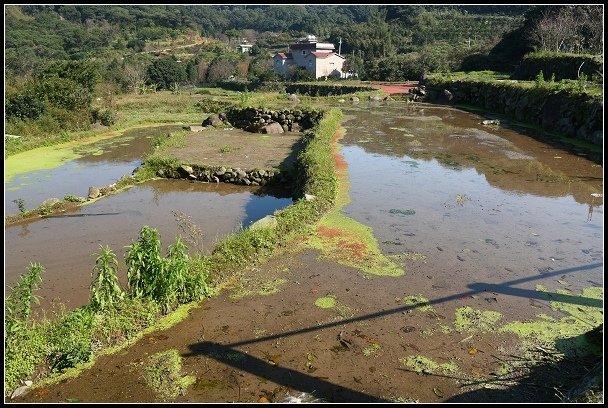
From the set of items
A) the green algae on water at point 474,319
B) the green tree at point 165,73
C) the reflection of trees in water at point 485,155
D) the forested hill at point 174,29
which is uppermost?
the forested hill at point 174,29

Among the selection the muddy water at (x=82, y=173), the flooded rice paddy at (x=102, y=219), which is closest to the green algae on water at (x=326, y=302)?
the flooded rice paddy at (x=102, y=219)

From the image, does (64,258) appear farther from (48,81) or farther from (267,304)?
(48,81)

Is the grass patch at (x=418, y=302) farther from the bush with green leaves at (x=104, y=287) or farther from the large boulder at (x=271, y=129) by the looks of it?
the large boulder at (x=271, y=129)

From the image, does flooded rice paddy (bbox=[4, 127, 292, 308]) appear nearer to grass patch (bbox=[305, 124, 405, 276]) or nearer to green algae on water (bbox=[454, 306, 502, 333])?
grass patch (bbox=[305, 124, 405, 276])

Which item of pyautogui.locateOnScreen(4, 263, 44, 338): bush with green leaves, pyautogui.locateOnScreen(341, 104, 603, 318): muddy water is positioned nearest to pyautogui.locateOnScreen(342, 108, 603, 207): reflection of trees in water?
pyautogui.locateOnScreen(341, 104, 603, 318): muddy water

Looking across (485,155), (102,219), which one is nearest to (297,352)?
(102,219)
